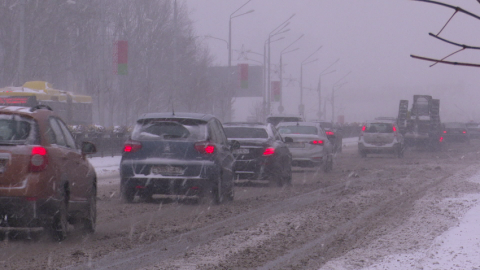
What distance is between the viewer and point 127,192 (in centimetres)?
1326

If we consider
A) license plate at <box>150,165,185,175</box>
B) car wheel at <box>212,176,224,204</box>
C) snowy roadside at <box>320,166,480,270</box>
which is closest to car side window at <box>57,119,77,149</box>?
snowy roadside at <box>320,166,480,270</box>

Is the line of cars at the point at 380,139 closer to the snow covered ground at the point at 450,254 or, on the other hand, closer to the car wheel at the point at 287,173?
the car wheel at the point at 287,173

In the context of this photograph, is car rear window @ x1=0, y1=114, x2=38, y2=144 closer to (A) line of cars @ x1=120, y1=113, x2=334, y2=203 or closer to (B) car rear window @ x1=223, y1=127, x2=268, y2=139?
(A) line of cars @ x1=120, y1=113, x2=334, y2=203

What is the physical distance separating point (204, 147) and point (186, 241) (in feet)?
13.8

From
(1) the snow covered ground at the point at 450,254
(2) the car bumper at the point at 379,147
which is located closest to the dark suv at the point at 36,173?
(1) the snow covered ground at the point at 450,254

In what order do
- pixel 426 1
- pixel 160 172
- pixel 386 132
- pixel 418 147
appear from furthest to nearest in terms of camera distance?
pixel 418 147 → pixel 386 132 → pixel 160 172 → pixel 426 1

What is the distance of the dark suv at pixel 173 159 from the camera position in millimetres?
12891

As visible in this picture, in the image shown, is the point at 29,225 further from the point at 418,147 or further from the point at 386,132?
the point at 418,147

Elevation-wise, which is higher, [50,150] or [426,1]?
[426,1]

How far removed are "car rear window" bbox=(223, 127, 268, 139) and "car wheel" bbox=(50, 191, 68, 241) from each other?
9527mm

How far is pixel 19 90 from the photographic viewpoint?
1451 inches

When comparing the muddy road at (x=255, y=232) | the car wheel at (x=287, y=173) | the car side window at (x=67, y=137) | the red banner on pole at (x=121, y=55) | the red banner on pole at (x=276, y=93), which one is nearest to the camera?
the muddy road at (x=255, y=232)

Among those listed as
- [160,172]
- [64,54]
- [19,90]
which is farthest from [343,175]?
[64,54]

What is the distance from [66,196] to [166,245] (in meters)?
1.19
